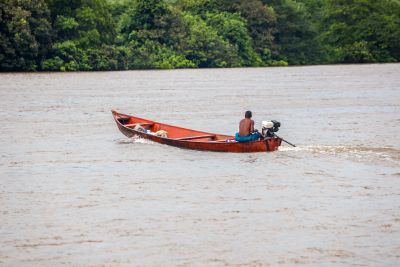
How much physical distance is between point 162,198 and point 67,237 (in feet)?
12.8

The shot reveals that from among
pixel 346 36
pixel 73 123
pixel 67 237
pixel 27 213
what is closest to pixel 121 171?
pixel 27 213

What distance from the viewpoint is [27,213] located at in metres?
18.2

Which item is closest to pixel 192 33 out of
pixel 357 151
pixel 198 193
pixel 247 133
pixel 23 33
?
pixel 23 33

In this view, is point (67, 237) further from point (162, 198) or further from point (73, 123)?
point (73, 123)

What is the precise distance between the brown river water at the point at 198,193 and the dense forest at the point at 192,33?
31.2 m

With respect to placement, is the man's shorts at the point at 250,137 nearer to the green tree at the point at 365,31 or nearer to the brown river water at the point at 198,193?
the brown river water at the point at 198,193

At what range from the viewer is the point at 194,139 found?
26.9 m

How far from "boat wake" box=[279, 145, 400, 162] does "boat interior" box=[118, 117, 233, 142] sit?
2152 millimetres

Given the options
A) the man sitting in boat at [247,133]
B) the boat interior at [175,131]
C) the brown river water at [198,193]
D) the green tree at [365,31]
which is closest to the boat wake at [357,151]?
the brown river water at [198,193]

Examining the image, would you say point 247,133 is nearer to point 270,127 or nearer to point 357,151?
point 270,127

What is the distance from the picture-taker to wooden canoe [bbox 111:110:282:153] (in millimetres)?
24859

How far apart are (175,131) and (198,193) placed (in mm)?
8429

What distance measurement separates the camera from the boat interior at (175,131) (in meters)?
26.8

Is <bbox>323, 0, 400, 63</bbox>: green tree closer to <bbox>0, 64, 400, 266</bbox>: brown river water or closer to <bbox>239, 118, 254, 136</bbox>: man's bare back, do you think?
<bbox>0, 64, 400, 266</bbox>: brown river water
